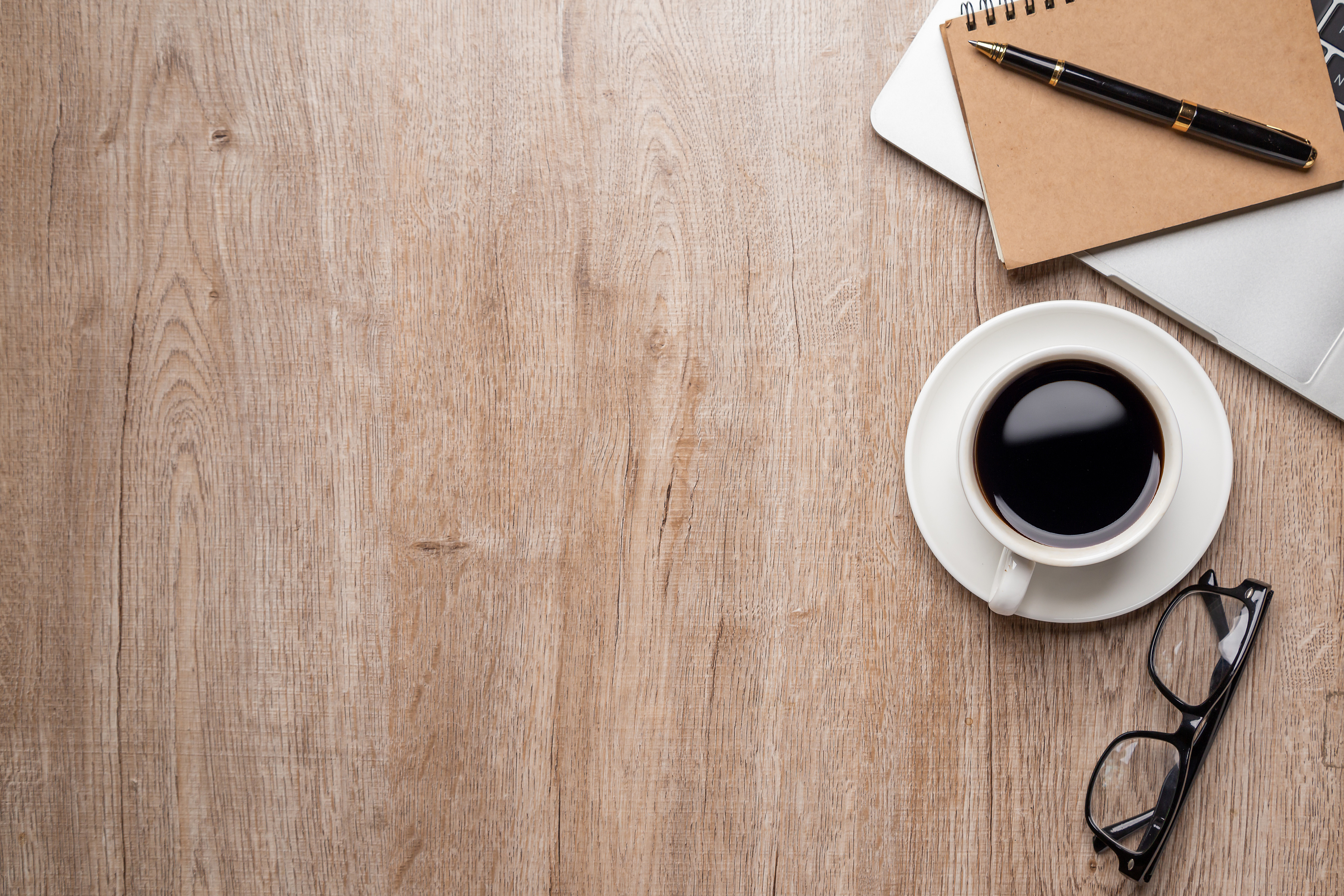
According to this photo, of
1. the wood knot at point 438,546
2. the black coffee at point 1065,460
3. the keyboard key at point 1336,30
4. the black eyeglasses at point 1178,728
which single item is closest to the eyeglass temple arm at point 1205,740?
the black eyeglasses at point 1178,728

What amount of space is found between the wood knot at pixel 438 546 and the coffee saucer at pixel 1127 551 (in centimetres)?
40

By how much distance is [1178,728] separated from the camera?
69cm

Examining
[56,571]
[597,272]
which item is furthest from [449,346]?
[56,571]

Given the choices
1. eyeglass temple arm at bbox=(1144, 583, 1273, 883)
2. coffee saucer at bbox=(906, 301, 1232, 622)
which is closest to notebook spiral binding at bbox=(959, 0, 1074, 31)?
coffee saucer at bbox=(906, 301, 1232, 622)

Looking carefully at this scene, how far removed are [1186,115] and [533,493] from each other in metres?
0.64

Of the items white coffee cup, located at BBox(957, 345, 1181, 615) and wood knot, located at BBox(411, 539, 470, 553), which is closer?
white coffee cup, located at BBox(957, 345, 1181, 615)

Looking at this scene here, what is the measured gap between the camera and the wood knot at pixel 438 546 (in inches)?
28.7

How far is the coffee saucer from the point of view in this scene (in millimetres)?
648

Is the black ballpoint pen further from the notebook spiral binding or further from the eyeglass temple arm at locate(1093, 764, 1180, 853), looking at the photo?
the eyeglass temple arm at locate(1093, 764, 1180, 853)

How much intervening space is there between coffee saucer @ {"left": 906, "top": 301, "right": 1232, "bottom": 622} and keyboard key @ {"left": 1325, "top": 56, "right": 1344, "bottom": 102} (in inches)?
9.8

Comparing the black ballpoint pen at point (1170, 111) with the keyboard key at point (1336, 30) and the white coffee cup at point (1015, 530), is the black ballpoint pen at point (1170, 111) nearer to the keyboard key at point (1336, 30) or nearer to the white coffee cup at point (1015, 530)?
the keyboard key at point (1336, 30)

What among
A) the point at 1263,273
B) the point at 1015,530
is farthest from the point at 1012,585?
the point at 1263,273

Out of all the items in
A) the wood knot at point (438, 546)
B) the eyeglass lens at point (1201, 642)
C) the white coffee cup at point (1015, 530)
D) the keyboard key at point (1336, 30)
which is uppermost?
the keyboard key at point (1336, 30)

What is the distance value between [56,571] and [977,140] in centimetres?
93
